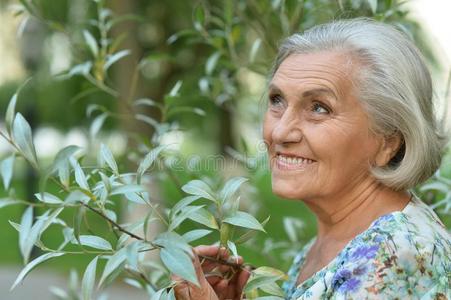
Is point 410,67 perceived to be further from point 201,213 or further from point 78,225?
point 78,225

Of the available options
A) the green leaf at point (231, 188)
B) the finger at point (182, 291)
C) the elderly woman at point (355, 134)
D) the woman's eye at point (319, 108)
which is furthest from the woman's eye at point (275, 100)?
the finger at point (182, 291)

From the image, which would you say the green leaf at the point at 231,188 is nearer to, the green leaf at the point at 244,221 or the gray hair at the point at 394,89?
the green leaf at the point at 244,221

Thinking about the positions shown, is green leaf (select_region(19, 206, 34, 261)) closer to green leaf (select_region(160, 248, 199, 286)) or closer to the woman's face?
green leaf (select_region(160, 248, 199, 286))

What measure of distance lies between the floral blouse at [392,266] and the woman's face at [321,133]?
19 cm

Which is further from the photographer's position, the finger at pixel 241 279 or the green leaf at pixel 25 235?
the finger at pixel 241 279

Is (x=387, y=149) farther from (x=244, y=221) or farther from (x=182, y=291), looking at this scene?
(x=182, y=291)

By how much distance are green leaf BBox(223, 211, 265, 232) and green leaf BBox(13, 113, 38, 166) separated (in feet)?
1.42

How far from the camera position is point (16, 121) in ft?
5.13

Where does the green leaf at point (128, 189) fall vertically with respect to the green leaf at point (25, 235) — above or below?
above

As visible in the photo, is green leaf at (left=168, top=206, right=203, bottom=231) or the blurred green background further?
the blurred green background

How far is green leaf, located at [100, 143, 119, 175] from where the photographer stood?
166cm

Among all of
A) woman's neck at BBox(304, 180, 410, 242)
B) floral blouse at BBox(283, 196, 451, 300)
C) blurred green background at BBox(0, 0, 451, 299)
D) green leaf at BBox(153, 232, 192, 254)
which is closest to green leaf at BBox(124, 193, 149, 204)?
green leaf at BBox(153, 232, 192, 254)

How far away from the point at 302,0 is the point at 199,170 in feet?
3.12

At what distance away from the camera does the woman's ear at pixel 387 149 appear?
6.52ft
